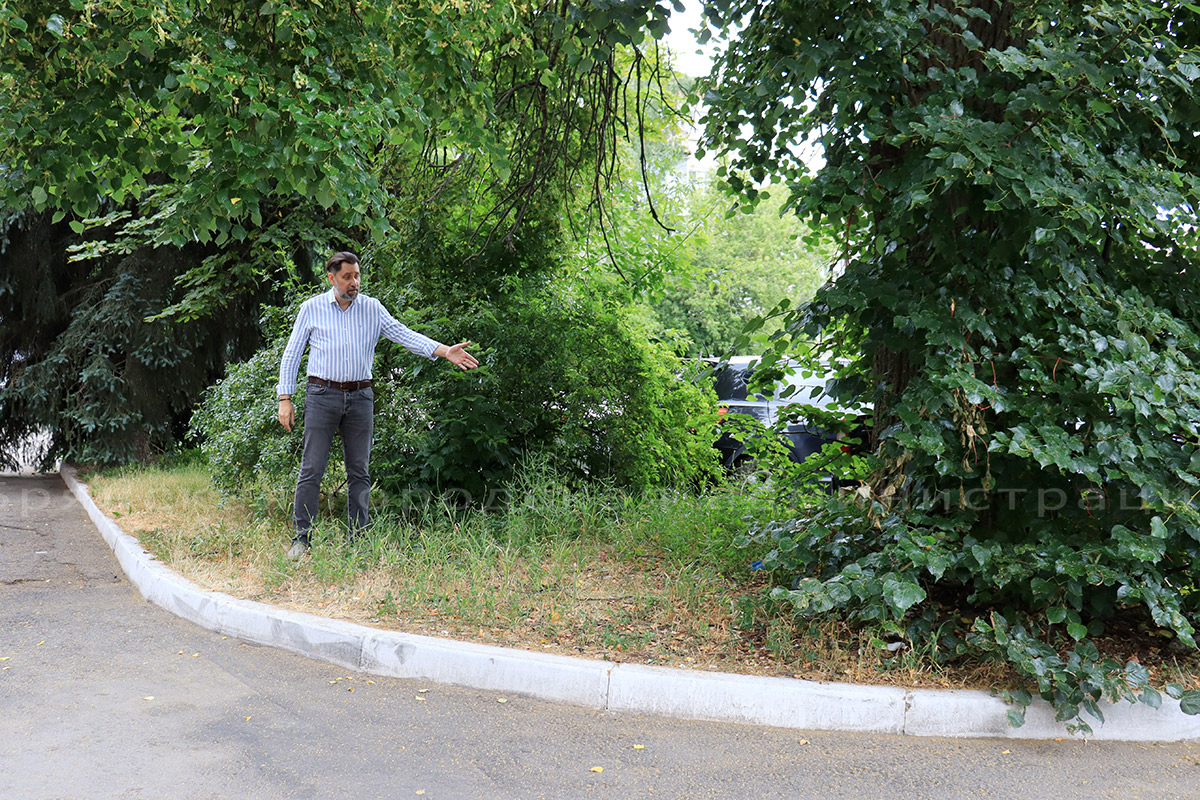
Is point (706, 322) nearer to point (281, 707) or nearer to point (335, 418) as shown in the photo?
point (335, 418)

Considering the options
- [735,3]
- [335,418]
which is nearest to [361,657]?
[335,418]

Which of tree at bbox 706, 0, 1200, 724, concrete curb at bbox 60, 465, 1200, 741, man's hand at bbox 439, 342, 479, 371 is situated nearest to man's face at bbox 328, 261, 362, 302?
man's hand at bbox 439, 342, 479, 371

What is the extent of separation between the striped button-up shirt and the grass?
1.02 metres

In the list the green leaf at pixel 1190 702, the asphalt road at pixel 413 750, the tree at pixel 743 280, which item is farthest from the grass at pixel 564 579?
the tree at pixel 743 280

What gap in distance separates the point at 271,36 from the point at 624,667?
384cm

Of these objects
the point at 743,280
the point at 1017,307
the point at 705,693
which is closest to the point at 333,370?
the point at 705,693

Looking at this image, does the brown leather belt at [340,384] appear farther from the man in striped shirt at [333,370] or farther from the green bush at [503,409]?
→ the green bush at [503,409]

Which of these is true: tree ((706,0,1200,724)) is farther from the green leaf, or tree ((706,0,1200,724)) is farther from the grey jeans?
the grey jeans

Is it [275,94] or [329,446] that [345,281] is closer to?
[329,446]

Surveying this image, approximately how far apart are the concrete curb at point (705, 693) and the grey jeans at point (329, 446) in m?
1.50

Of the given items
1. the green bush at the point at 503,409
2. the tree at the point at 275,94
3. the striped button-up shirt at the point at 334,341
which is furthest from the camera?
the green bush at the point at 503,409

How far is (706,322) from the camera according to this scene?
92.3 ft

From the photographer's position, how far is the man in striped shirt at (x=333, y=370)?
19.3 feet

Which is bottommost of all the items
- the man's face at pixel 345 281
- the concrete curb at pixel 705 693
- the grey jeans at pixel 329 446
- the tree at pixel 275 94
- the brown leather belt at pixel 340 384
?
the concrete curb at pixel 705 693
